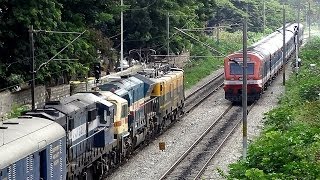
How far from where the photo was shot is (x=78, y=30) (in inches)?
1704

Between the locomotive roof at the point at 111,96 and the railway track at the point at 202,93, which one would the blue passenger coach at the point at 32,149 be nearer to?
the locomotive roof at the point at 111,96

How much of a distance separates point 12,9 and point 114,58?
18876 millimetres

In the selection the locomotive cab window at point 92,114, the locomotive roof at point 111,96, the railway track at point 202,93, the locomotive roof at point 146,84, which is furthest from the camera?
the railway track at point 202,93

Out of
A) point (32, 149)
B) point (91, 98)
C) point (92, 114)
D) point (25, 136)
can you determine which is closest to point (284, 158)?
point (32, 149)

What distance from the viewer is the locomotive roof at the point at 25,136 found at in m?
17.2

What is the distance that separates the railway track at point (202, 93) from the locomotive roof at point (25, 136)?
27.6m

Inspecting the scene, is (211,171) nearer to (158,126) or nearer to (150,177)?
(150,177)

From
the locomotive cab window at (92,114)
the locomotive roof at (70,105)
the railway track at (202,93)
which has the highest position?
the locomotive roof at (70,105)

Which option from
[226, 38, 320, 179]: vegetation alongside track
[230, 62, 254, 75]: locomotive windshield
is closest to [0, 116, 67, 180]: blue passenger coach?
[226, 38, 320, 179]: vegetation alongside track

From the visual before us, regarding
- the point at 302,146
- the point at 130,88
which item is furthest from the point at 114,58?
the point at 302,146

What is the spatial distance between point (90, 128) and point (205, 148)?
990 cm

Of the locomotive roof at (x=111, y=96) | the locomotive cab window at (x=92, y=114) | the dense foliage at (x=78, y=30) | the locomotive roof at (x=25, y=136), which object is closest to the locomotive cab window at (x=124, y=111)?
the locomotive roof at (x=111, y=96)

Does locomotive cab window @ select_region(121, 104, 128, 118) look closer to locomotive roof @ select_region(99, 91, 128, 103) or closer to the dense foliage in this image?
locomotive roof @ select_region(99, 91, 128, 103)

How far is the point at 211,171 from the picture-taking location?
2955cm
